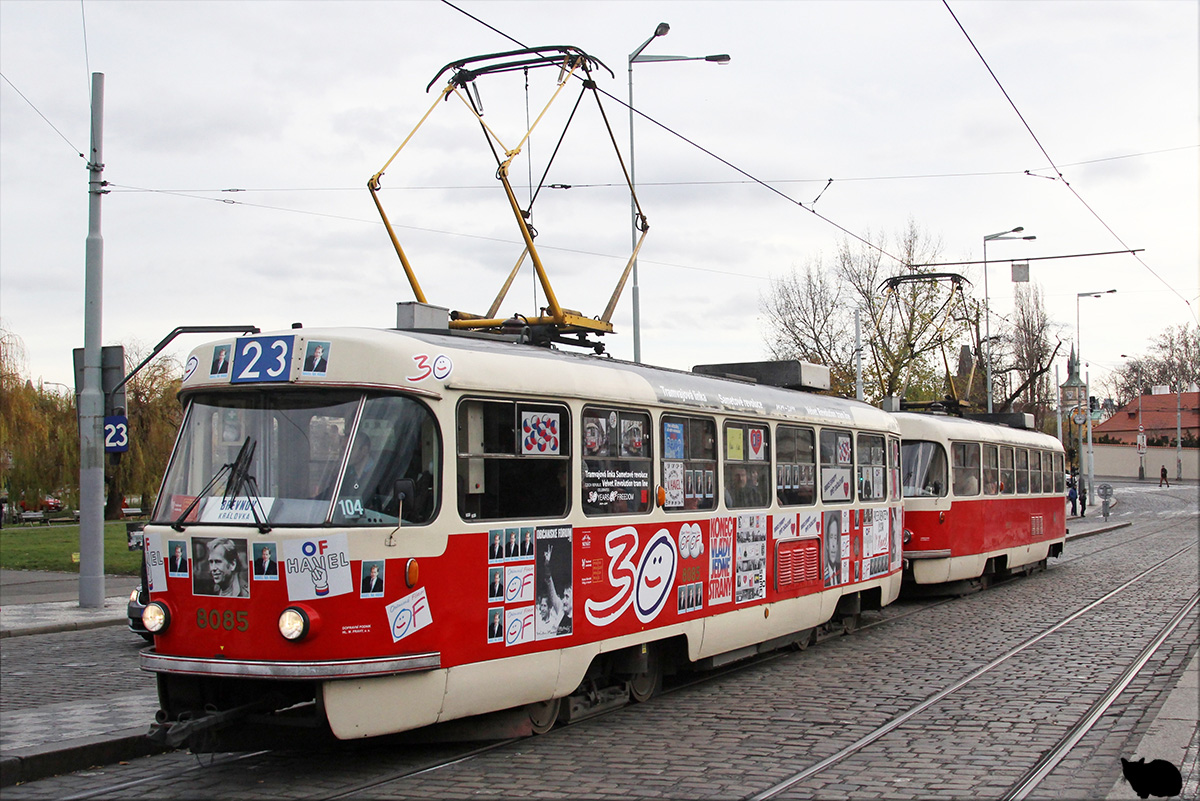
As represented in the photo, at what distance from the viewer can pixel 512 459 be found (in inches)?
318

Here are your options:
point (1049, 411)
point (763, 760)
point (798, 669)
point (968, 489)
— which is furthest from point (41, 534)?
point (1049, 411)

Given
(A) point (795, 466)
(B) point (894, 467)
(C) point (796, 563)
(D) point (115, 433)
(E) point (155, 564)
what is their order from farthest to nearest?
1. (D) point (115, 433)
2. (B) point (894, 467)
3. (A) point (795, 466)
4. (C) point (796, 563)
5. (E) point (155, 564)

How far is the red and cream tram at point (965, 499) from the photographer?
58.6ft

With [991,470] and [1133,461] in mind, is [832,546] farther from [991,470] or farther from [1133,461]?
[1133,461]

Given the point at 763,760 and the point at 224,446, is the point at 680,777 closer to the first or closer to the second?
the point at 763,760

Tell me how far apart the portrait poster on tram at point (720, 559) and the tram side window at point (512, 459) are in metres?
2.38

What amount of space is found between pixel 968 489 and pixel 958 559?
1.16 m

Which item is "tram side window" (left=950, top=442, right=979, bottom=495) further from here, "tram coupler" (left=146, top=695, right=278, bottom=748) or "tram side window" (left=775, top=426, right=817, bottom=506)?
"tram coupler" (left=146, top=695, right=278, bottom=748)

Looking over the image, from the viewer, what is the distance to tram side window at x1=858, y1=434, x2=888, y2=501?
1420cm

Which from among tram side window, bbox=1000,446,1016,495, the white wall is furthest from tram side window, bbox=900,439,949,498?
the white wall

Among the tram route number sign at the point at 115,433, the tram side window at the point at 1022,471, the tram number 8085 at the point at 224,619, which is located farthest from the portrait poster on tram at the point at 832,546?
the tram route number sign at the point at 115,433

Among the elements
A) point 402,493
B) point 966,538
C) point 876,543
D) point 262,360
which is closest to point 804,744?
point 402,493

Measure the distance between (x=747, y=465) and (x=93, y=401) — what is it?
10462 mm

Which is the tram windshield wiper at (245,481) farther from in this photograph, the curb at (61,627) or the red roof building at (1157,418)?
the red roof building at (1157,418)
